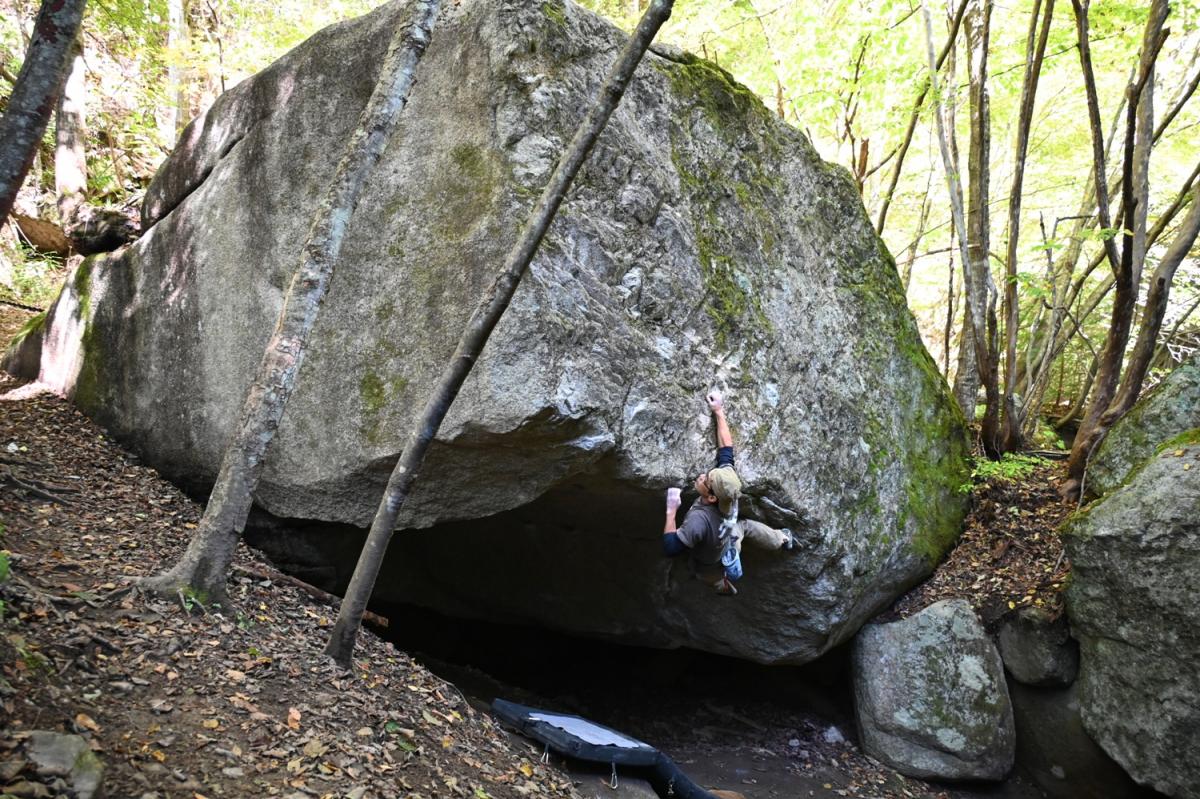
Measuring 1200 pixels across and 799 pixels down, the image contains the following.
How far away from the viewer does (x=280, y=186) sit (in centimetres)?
641

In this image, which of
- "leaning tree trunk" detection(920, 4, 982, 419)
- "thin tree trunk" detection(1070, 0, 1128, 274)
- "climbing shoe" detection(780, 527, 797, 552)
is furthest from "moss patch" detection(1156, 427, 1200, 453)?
"climbing shoe" detection(780, 527, 797, 552)

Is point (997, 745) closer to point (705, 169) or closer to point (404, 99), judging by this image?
point (705, 169)

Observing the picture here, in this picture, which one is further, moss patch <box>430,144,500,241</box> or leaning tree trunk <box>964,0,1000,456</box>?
leaning tree trunk <box>964,0,1000,456</box>

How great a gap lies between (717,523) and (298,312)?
142 inches

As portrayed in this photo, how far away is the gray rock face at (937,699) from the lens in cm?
754

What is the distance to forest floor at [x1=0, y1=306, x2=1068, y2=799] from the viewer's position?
3.37m

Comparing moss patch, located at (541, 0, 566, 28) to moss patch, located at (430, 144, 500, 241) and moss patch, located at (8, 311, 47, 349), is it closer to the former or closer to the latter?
moss patch, located at (430, 144, 500, 241)

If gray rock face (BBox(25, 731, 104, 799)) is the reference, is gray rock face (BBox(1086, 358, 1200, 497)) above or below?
above

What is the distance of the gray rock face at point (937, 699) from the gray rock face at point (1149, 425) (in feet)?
7.29

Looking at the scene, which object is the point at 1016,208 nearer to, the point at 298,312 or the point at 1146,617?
the point at 1146,617

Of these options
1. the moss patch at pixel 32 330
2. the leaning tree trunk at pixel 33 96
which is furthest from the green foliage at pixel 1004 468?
the moss patch at pixel 32 330

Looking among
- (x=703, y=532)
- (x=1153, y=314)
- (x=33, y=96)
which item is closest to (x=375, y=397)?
(x=33, y=96)

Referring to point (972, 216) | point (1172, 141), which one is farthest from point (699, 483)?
point (1172, 141)

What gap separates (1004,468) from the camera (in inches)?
353
